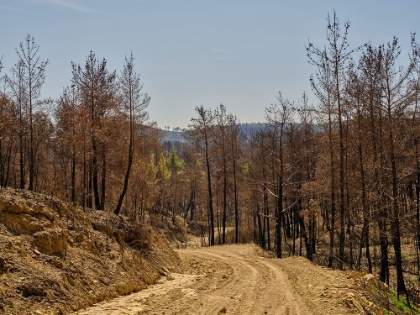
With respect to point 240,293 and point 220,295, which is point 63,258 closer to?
point 220,295

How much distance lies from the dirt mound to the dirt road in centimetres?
72

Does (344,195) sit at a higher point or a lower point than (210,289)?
higher

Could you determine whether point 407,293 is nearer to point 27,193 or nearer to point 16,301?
point 16,301

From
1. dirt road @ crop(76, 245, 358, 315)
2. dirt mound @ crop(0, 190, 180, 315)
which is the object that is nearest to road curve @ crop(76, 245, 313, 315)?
dirt road @ crop(76, 245, 358, 315)

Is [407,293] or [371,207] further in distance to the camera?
[371,207]

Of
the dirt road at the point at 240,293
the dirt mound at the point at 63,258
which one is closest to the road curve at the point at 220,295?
Answer: the dirt road at the point at 240,293

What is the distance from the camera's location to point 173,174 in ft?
213

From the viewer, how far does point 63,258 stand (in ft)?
42.2

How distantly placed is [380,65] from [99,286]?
1552 cm

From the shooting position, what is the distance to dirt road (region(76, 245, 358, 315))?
1098cm

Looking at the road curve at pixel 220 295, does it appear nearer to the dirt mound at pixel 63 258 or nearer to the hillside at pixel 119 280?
the hillside at pixel 119 280

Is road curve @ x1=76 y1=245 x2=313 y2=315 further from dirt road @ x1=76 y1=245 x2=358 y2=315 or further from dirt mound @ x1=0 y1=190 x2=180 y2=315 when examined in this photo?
dirt mound @ x1=0 y1=190 x2=180 y2=315

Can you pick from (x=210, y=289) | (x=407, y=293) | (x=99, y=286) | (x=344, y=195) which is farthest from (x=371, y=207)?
(x=99, y=286)

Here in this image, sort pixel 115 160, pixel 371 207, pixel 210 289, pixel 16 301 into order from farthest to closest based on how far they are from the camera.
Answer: pixel 115 160 < pixel 371 207 < pixel 210 289 < pixel 16 301
